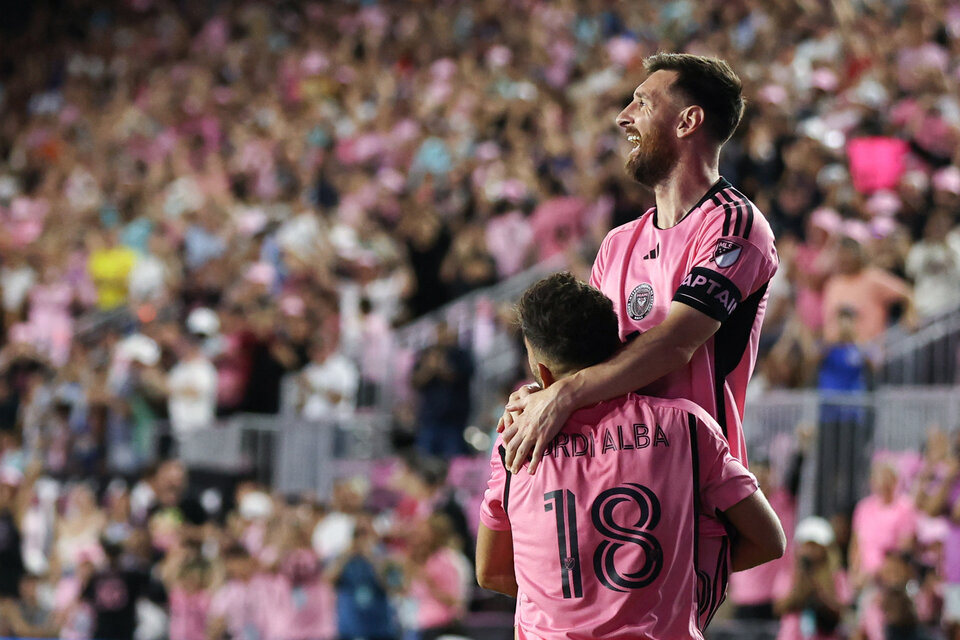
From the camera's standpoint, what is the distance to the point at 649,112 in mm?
3156

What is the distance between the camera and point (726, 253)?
9.61ft

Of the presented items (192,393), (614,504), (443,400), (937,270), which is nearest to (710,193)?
(614,504)

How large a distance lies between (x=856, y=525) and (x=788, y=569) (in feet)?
1.59

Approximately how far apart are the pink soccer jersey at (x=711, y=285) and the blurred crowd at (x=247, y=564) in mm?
5705

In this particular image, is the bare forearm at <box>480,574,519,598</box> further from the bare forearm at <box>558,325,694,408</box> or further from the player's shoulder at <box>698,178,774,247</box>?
the player's shoulder at <box>698,178,774,247</box>

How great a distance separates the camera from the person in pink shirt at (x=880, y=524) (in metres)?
7.66

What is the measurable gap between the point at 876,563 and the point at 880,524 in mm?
233

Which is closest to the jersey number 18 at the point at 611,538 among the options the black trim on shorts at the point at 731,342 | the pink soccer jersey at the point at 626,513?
the pink soccer jersey at the point at 626,513

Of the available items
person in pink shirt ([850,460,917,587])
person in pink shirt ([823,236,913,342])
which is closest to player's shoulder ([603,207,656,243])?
person in pink shirt ([850,460,917,587])

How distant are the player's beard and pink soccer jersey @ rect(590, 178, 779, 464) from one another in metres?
0.12

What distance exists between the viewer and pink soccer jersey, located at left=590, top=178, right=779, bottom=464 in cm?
293

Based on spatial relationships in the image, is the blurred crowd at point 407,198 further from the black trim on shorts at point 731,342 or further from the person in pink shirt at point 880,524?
the black trim on shorts at point 731,342

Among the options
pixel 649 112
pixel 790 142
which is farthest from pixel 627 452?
pixel 790 142

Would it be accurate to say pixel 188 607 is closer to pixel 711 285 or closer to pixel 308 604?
pixel 308 604
